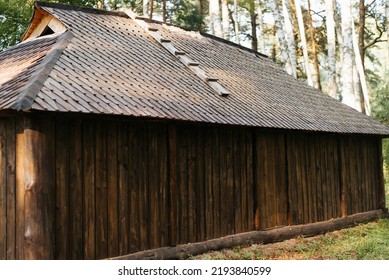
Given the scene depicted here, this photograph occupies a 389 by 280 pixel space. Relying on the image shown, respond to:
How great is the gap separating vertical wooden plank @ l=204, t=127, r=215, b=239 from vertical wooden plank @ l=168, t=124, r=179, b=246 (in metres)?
0.87

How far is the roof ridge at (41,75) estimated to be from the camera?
6.81 m

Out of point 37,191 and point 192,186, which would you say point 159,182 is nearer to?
point 192,186

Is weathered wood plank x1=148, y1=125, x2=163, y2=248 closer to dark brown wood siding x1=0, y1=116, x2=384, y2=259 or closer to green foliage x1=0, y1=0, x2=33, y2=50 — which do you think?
dark brown wood siding x1=0, y1=116, x2=384, y2=259

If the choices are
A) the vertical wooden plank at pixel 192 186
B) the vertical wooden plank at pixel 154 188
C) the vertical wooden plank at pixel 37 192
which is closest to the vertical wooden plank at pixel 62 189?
the vertical wooden plank at pixel 37 192

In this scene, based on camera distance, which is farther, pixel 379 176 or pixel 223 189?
pixel 379 176

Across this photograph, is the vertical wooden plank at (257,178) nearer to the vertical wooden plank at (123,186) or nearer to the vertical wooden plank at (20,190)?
the vertical wooden plank at (123,186)

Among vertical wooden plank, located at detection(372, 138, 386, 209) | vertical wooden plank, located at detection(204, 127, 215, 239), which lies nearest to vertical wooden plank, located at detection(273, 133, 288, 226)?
vertical wooden plank, located at detection(204, 127, 215, 239)

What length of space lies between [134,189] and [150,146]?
83 cm

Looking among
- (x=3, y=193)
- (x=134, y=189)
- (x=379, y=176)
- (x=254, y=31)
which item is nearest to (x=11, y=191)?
(x=3, y=193)

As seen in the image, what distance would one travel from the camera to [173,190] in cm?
933

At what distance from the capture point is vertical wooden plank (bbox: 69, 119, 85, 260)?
7.75m

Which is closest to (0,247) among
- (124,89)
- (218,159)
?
(124,89)

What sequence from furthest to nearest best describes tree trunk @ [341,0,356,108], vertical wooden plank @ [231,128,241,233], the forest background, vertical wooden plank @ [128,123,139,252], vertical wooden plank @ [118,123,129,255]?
the forest background < tree trunk @ [341,0,356,108] < vertical wooden plank @ [231,128,241,233] < vertical wooden plank @ [128,123,139,252] < vertical wooden plank @ [118,123,129,255]
